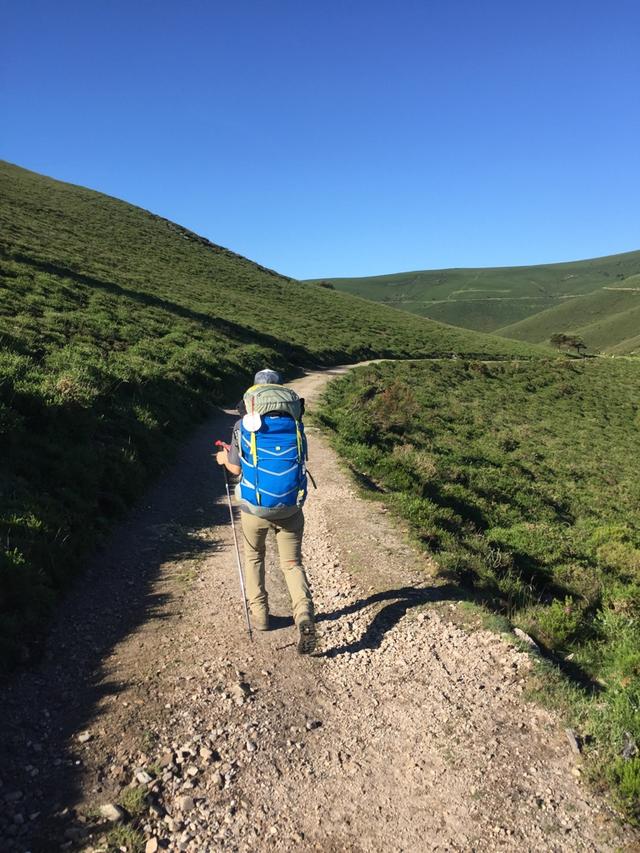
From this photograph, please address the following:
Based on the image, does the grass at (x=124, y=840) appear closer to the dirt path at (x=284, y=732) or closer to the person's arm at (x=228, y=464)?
the dirt path at (x=284, y=732)

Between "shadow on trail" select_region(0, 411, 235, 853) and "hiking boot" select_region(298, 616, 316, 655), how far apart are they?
4.35ft

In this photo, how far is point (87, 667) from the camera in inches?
209

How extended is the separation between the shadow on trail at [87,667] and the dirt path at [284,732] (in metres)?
0.02

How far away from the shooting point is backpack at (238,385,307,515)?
5348 millimetres

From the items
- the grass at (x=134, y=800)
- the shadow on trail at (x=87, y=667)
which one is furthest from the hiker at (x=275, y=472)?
the grass at (x=134, y=800)

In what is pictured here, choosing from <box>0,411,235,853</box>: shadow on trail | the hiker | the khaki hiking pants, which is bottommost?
<box>0,411,235,853</box>: shadow on trail

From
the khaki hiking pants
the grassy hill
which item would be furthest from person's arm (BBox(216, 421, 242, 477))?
the grassy hill

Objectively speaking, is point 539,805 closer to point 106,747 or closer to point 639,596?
point 106,747

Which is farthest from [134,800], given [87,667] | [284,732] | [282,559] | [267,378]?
[267,378]

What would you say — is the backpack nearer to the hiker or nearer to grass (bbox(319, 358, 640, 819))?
the hiker

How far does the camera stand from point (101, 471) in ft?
30.8

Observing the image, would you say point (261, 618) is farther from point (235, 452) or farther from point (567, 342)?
point (567, 342)

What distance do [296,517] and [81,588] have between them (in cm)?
317

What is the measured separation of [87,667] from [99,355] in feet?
42.1
